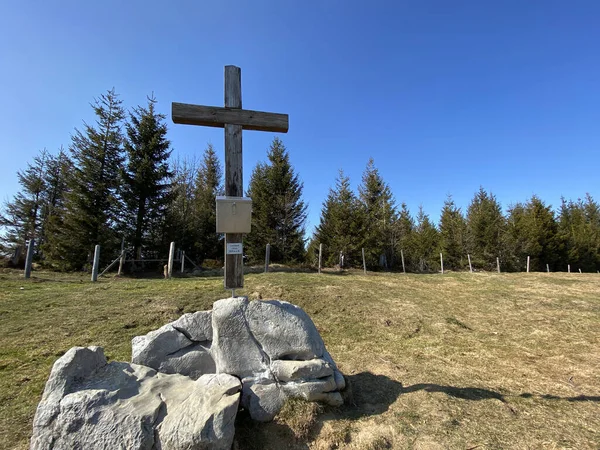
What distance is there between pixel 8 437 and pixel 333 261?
20.2 meters

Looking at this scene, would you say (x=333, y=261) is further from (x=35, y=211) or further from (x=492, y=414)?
(x=35, y=211)

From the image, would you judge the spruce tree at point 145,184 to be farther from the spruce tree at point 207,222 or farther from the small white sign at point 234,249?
the small white sign at point 234,249

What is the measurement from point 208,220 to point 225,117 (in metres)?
19.6

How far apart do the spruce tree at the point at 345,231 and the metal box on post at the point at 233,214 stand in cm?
1844

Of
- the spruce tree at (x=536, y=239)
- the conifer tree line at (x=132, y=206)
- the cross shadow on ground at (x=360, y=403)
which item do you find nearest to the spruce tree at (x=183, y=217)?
the conifer tree line at (x=132, y=206)

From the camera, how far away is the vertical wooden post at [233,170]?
4062mm

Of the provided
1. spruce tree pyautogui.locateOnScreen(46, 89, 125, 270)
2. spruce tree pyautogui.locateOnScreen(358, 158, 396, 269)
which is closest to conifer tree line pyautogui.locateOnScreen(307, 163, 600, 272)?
spruce tree pyautogui.locateOnScreen(358, 158, 396, 269)

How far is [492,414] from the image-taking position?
11.6 feet

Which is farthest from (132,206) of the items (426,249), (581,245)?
(581,245)

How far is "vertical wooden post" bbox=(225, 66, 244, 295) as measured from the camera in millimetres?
4062

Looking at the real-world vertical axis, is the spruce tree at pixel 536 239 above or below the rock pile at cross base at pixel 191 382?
above

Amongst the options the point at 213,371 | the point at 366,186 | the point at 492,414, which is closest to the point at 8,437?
the point at 213,371

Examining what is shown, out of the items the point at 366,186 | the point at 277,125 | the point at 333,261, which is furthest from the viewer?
the point at 366,186

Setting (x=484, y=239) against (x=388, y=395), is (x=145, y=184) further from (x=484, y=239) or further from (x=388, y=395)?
(x=484, y=239)
